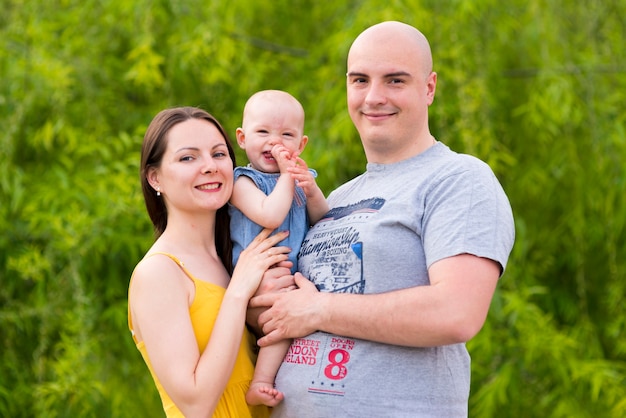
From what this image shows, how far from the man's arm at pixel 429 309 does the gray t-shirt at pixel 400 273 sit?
0.04 metres

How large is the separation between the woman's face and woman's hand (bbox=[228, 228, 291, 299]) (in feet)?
0.49

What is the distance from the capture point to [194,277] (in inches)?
108

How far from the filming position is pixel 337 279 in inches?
106

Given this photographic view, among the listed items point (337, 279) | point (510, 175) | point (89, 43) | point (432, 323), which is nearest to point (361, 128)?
point (337, 279)

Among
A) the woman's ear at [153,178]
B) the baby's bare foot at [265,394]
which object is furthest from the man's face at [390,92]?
the baby's bare foot at [265,394]

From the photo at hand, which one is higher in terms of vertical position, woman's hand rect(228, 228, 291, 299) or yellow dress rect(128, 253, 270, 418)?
woman's hand rect(228, 228, 291, 299)

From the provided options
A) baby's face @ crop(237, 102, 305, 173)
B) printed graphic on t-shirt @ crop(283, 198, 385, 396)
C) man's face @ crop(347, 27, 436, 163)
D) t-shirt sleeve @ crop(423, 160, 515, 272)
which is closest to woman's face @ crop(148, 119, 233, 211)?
baby's face @ crop(237, 102, 305, 173)

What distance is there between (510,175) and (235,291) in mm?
2359

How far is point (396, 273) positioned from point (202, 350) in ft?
1.79

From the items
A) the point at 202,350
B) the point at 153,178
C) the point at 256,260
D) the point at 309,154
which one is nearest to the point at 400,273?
the point at 256,260

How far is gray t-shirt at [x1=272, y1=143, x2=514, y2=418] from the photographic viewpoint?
8.32 feet

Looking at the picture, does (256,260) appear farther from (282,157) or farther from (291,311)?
(282,157)

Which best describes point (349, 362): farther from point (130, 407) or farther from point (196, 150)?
point (130, 407)

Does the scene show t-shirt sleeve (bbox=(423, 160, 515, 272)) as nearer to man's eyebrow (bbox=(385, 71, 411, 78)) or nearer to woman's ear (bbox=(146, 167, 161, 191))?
man's eyebrow (bbox=(385, 71, 411, 78))
